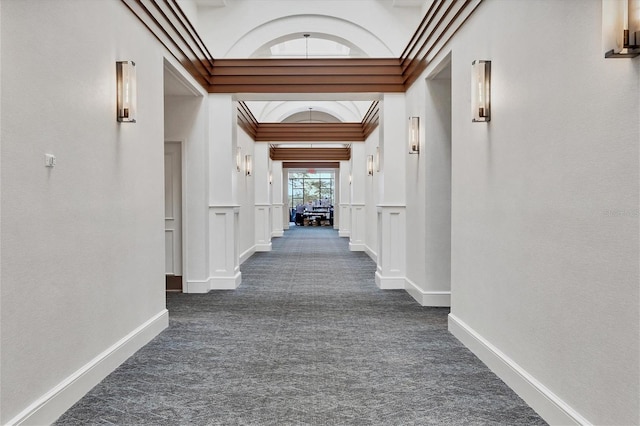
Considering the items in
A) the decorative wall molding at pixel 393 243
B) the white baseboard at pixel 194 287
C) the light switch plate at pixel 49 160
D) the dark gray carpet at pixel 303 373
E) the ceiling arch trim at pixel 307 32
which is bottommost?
the dark gray carpet at pixel 303 373

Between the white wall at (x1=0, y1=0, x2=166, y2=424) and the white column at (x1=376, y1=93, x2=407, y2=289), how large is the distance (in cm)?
385

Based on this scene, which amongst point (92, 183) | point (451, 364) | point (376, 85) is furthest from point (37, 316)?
point (376, 85)

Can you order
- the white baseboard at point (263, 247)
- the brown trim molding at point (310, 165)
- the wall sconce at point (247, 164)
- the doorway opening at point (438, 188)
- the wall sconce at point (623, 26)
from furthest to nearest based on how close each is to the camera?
the brown trim molding at point (310, 165) → the white baseboard at point (263, 247) → the wall sconce at point (247, 164) → the doorway opening at point (438, 188) → the wall sconce at point (623, 26)

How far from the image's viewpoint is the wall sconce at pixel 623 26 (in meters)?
2.01

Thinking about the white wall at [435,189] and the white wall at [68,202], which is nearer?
the white wall at [68,202]

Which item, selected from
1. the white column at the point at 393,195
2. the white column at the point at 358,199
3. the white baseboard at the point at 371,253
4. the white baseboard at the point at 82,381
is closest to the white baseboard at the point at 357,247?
the white column at the point at 358,199

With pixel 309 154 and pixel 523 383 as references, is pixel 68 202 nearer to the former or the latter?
pixel 523 383

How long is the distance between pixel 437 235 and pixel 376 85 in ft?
7.94

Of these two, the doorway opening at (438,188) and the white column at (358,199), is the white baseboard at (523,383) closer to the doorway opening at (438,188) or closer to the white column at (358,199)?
the doorway opening at (438,188)

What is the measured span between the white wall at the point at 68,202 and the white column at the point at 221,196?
2.90 meters

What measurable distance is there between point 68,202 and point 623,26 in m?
Answer: 2.96

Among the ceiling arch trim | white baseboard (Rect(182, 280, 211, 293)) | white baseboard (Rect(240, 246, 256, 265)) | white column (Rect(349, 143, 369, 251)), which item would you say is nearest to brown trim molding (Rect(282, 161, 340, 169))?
white column (Rect(349, 143, 369, 251))

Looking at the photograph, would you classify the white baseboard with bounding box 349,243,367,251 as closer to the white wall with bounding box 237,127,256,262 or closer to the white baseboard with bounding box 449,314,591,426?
the white wall with bounding box 237,127,256,262

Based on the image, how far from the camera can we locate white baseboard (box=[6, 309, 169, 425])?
8.96 feet
